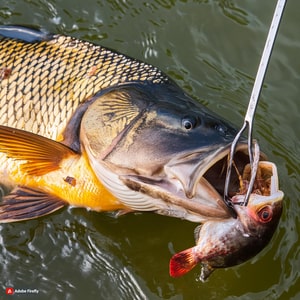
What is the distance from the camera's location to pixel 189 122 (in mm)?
3221

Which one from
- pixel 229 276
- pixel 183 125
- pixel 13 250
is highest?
pixel 183 125

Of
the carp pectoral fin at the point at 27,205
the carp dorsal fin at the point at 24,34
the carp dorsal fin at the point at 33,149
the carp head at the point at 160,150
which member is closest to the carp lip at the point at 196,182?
the carp head at the point at 160,150

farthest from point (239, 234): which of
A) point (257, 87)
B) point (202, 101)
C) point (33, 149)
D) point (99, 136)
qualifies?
point (202, 101)

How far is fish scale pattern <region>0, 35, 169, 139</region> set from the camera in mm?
3629

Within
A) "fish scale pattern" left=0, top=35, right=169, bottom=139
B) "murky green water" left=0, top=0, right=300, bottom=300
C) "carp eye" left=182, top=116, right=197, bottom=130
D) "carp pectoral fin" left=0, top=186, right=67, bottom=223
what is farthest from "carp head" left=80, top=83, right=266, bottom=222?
"murky green water" left=0, top=0, right=300, bottom=300

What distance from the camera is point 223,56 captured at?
501 cm

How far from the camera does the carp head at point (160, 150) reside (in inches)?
120

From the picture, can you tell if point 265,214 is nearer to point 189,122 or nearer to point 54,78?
point 189,122

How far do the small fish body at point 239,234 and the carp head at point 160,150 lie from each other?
75 millimetres

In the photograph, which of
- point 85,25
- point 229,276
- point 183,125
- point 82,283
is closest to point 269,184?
point 183,125

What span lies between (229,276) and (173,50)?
6.25 feet

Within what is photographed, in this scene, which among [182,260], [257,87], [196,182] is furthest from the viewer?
[182,260]

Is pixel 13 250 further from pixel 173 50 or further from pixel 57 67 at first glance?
pixel 173 50

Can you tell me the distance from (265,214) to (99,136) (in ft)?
3.26
